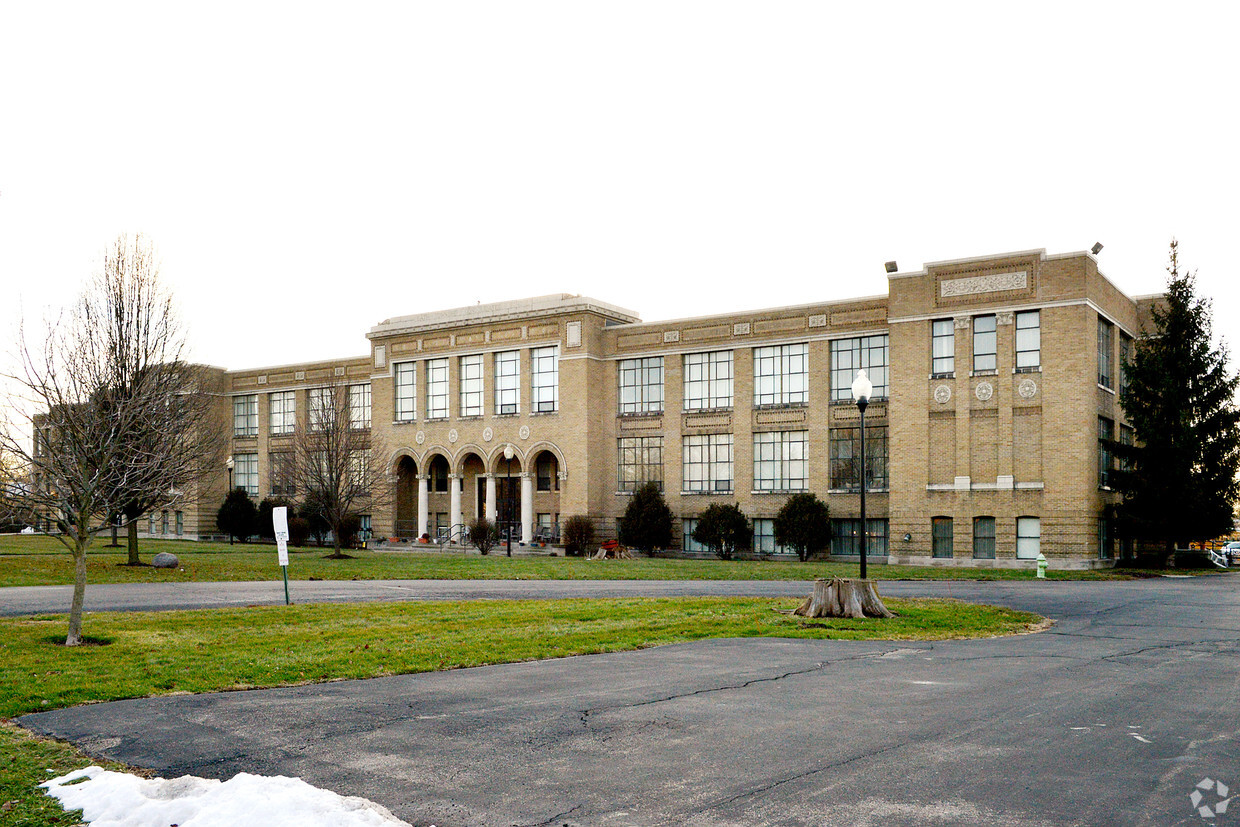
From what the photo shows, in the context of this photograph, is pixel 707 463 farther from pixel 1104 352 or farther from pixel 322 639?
pixel 322 639

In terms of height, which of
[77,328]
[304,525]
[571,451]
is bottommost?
[304,525]

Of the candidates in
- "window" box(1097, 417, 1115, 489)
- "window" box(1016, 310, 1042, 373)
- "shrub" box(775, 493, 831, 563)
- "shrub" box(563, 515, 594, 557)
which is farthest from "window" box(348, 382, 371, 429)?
"window" box(1097, 417, 1115, 489)

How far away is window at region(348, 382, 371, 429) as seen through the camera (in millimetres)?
65125

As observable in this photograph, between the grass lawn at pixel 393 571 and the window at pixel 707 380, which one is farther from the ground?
the window at pixel 707 380

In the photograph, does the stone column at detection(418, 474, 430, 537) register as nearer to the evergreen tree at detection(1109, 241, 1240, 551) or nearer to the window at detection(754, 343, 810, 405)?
the window at detection(754, 343, 810, 405)

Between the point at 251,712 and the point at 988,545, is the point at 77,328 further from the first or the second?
the point at 988,545

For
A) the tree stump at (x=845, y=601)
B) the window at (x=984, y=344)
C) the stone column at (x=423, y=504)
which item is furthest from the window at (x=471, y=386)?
the tree stump at (x=845, y=601)

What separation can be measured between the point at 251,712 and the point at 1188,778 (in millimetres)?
7720

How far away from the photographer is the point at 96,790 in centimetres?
650

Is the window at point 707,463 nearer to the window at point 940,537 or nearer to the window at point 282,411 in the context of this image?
the window at point 940,537

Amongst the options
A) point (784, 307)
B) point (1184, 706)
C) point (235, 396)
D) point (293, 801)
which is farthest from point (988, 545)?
point (235, 396)

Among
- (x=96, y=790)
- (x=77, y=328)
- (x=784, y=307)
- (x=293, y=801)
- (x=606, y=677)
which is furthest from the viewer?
A: (x=784, y=307)

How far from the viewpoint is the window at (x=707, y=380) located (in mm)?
51312

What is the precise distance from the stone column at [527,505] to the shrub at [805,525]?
1463cm
